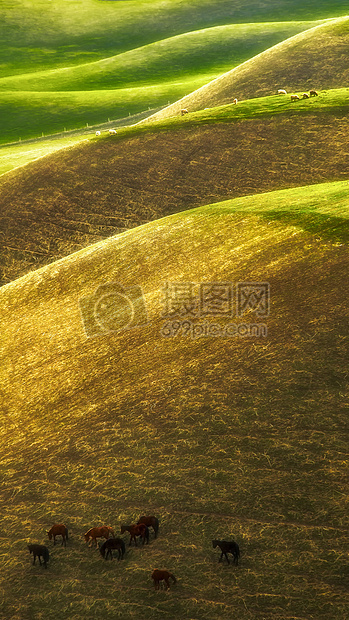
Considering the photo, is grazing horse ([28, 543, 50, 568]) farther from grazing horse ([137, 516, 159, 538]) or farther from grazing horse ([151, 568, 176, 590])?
grazing horse ([151, 568, 176, 590])

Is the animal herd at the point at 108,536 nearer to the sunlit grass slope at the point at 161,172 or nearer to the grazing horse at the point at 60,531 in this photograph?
the grazing horse at the point at 60,531

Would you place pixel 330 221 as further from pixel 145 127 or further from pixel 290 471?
pixel 145 127

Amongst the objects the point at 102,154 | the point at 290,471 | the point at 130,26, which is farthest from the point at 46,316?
the point at 130,26

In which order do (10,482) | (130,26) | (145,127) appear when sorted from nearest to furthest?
(10,482)
(145,127)
(130,26)

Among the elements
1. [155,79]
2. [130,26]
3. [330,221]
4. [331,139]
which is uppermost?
[130,26]
